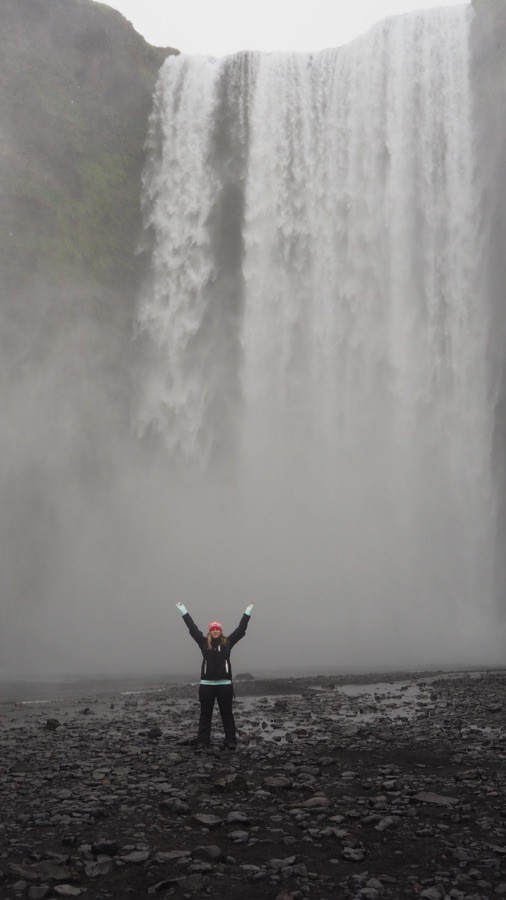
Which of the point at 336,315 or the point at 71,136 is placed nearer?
the point at 336,315

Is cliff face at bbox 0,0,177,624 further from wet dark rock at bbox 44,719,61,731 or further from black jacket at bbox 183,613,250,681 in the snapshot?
black jacket at bbox 183,613,250,681

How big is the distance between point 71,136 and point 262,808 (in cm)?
3873

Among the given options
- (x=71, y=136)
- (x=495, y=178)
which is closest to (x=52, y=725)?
(x=495, y=178)

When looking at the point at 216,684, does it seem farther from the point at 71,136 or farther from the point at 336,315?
the point at 71,136

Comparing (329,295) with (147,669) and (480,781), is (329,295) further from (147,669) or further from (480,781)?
(480,781)

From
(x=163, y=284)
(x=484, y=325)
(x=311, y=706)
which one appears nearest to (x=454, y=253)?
(x=484, y=325)

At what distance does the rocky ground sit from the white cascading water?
61.7 feet

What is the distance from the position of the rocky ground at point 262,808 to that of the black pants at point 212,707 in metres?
0.29

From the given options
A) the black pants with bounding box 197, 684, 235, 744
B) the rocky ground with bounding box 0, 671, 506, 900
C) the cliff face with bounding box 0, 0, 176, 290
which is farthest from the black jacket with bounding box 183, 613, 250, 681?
the cliff face with bounding box 0, 0, 176, 290

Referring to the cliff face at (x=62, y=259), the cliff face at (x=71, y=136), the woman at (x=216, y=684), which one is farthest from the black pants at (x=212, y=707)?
the cliff face at (x=71, y=136)

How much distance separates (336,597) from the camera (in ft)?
97.6

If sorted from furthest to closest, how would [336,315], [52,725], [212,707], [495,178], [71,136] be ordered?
[71,136] → [336,315] → [495,178] → [52,725] → [212,707]

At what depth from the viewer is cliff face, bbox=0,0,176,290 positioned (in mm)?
36594

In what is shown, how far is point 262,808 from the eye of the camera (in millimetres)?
7141
